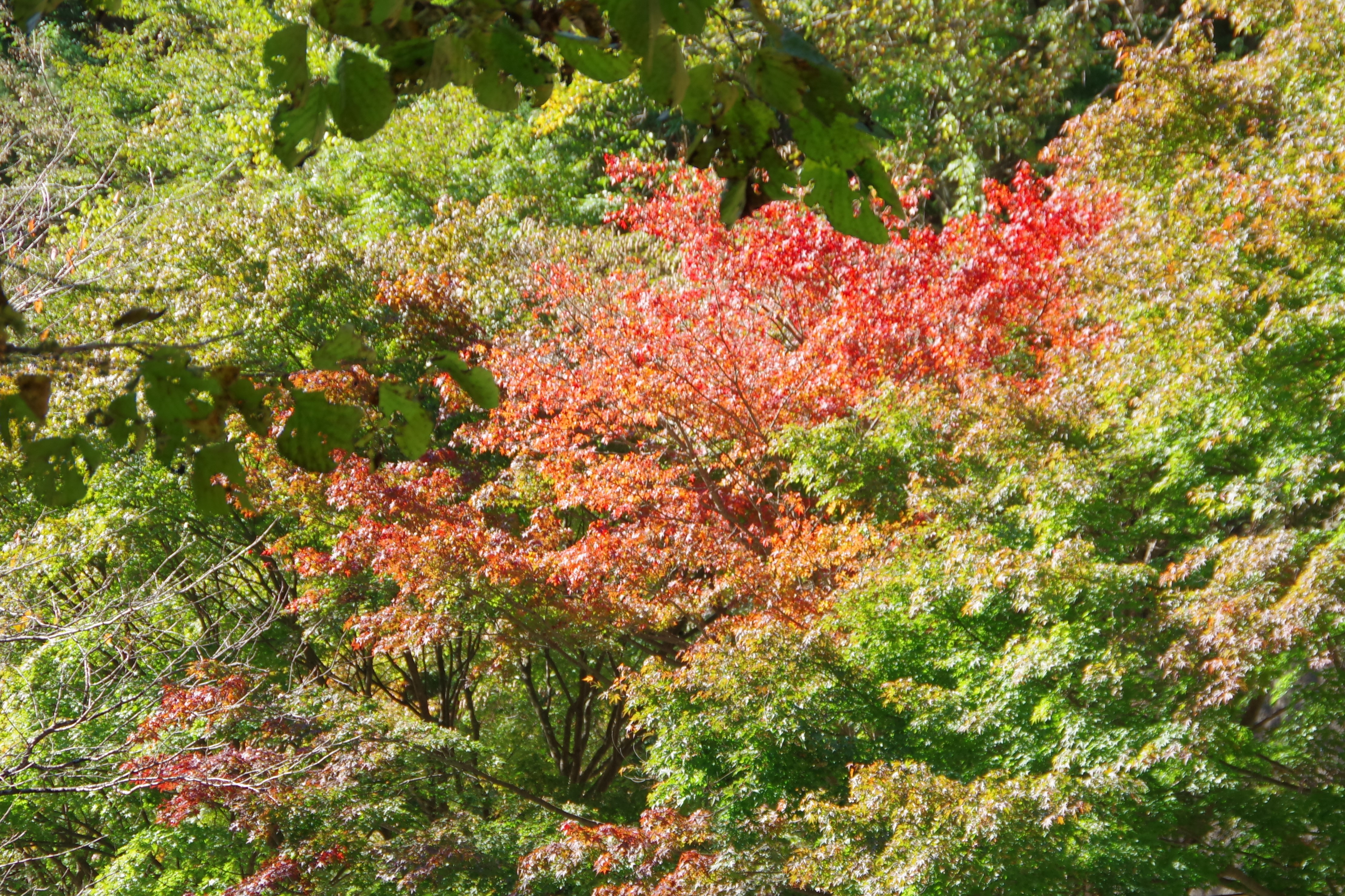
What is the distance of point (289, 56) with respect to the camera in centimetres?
124

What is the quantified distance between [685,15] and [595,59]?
0.74 ft

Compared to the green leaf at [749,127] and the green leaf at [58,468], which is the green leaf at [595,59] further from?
the green leaf at [58,468]

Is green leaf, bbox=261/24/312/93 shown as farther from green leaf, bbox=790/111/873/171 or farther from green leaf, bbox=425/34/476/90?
green leaf, bbox=790/111/873/171

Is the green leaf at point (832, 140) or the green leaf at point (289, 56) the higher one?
the green leaf at point (832, 140)

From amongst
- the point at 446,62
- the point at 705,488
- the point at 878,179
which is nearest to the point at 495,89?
the point at 446,62

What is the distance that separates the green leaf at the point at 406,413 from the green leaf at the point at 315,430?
14cm

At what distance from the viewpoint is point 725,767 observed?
768 centimetres

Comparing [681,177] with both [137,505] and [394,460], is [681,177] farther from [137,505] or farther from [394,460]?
[137,505]

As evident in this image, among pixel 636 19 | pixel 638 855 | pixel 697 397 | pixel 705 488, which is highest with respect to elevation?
pixel 697 397

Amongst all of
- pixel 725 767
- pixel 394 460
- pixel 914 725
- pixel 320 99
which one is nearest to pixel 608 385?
pixel 394 460

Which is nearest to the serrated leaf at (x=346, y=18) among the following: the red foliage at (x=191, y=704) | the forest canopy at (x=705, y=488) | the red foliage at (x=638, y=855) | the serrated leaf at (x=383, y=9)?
the forest canopy at (x=705, y=488)

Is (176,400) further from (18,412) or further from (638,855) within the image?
(638,855)

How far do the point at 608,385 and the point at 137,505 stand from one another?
5.88 meters

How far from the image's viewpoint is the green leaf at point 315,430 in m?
1.43
